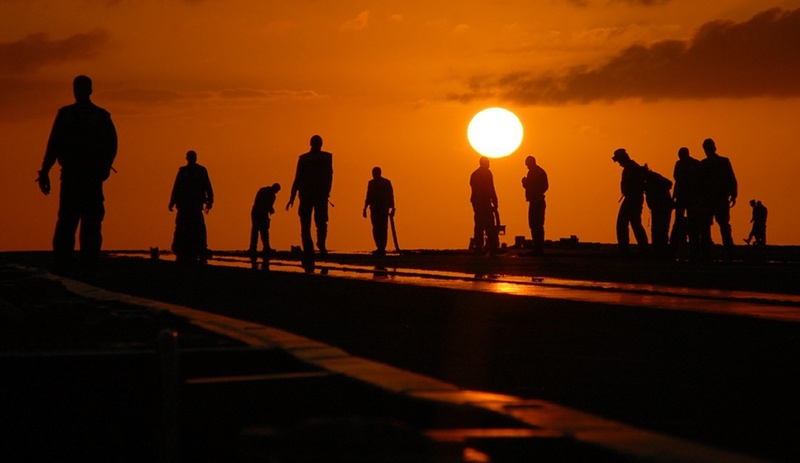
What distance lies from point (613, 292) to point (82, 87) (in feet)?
21.8

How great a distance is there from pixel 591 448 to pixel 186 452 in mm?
1590

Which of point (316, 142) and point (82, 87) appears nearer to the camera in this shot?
point (82, 87)

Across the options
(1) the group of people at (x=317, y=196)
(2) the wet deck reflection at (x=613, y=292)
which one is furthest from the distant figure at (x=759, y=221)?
(2) the wet deck reflection at (x=613, y=292)

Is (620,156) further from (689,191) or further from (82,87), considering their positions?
(82,87)

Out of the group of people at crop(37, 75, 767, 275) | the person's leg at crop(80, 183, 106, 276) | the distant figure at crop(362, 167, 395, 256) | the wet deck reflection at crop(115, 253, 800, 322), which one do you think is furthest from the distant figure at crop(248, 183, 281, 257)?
the person's leg at crop(80, 183, 106, 276)

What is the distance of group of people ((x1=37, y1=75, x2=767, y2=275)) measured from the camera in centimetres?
1902

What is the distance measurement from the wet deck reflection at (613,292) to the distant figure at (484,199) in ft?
45.0

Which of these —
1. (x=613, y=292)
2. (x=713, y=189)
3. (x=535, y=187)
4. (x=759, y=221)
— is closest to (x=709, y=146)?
(x=713, y=189)

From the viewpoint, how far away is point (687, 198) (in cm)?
3170

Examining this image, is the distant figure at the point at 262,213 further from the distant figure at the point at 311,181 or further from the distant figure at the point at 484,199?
the distant figure at the point at 311,181

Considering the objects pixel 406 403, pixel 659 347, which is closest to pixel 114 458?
pixel 406 403

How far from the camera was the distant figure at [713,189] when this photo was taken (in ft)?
102

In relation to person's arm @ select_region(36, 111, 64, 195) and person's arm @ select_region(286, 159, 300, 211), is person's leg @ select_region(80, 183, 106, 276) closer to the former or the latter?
person's arm @ select_region(36, 111, 64, 195)

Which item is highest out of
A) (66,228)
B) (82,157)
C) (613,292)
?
(82,157)
